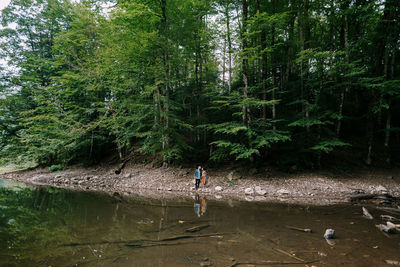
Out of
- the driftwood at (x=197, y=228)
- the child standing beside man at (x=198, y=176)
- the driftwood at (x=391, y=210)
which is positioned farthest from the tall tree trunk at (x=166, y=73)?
the driftwood at (x=391, y=210)

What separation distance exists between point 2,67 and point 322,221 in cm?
2991

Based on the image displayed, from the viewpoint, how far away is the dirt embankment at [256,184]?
9.18m

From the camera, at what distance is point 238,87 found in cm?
1521

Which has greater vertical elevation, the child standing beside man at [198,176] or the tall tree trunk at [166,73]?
the tall tree trunk at [166,73]

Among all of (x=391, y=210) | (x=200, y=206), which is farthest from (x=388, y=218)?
(x=200, y=206)

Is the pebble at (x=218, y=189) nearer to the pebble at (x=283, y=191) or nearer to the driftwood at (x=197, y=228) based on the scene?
the pebble at (x=283, y=191)

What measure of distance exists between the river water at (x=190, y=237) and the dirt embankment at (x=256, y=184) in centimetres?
202

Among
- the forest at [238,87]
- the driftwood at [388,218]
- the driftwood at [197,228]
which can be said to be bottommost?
the driftwood at [388,218]

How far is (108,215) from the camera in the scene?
6.47 metres

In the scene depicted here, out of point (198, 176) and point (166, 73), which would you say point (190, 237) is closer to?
point (198, 176)

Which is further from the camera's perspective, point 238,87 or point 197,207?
point 238,87

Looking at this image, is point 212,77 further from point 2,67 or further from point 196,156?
point 2,67

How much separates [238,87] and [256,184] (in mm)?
8106

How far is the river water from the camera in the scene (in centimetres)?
351
